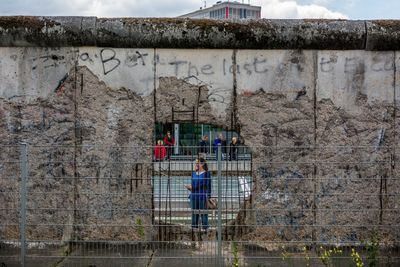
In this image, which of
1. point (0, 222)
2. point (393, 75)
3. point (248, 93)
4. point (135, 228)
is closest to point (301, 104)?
point (248, 93)

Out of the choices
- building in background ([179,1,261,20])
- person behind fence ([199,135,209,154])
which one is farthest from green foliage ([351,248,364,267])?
building in background ([179,1,261,20])

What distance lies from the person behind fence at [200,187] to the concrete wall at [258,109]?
786 mm

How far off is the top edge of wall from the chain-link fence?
1.27 meters

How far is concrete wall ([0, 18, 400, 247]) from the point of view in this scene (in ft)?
25.3

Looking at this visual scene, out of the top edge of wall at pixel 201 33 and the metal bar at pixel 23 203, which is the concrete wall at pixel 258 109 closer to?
the top edge of wall at pixel 201 33

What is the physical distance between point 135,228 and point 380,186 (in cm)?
301

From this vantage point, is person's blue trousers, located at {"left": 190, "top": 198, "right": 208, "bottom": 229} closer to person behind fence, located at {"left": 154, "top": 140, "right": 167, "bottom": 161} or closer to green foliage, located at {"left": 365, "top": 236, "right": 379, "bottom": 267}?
person behind fence, located at {"left": 154, "top": 140, "right": 167, "bottom": 161}

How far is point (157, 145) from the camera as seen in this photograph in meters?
7.69

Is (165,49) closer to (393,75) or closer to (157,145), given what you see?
(157,145)

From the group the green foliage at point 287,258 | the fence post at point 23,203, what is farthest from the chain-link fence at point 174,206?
the fence post at point 23,203

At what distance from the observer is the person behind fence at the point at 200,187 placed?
23.3 ft

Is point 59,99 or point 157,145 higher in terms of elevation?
point 59,99

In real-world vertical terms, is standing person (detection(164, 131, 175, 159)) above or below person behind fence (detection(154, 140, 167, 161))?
above

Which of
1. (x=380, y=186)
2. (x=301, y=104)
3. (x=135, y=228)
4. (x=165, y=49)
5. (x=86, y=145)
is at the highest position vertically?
(x=165, y=49)
